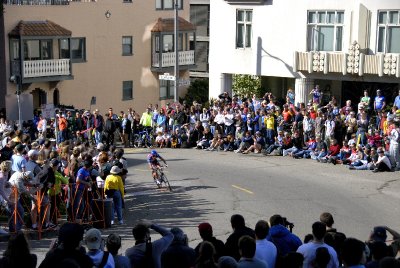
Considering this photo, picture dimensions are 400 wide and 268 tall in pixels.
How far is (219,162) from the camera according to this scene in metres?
27.9

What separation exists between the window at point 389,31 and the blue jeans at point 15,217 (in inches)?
782

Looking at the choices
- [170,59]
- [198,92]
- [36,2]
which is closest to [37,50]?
[36,2]

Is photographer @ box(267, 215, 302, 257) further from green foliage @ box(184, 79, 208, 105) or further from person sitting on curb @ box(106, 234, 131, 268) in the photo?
green foliage @ box(184, 79, 208, 105)

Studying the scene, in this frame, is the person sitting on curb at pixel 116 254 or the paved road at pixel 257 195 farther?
the paved road at pixel 257 195

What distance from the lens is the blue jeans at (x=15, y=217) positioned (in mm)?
16531

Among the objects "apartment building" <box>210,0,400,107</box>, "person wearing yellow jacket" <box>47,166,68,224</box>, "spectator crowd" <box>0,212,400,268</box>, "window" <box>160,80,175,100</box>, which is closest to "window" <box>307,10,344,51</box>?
"apartment building" <box>210,0,400,107</box>

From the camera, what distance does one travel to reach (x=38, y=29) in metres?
40.5

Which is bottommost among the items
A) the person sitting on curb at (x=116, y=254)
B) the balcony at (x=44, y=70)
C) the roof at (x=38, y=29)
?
the person sitting on curb at (x=116, y=254)

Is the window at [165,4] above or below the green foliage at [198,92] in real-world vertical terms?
above

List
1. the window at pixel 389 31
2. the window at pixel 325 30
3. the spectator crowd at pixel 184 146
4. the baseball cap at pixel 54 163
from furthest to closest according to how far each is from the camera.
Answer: the window at pixel 325 30 < the window at pixel 389 31 < the baseball cap at pixel 54 163 < the spectator crowd at pixel 184 146

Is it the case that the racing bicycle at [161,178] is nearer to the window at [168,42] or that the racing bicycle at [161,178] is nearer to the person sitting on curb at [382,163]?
the person sitting on curb at [382,163]

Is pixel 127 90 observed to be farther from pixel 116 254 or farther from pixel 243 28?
pixel 116 254

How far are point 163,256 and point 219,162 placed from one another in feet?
62.6

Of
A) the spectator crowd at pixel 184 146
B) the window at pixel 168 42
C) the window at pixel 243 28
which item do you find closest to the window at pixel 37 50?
the spectator crowd at pixel 184 146
